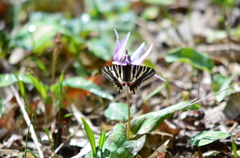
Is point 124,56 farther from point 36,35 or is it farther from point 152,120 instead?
point 36,35

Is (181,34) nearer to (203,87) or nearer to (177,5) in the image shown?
(177,5)

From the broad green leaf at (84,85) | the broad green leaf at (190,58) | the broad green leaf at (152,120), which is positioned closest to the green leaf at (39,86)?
the broad green leaf at (84,85)

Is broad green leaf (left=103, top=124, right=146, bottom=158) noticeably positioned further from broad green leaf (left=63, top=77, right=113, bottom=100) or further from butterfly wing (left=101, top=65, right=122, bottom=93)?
broad green leaf (left=63, top=77, right=113, bottom=100)

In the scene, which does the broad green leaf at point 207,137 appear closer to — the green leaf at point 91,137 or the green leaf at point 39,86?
the green leaf at point 91,137

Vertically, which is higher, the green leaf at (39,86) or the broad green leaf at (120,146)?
the green leaf at (39,86)

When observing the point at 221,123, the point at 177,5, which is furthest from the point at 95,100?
the point at 177,5

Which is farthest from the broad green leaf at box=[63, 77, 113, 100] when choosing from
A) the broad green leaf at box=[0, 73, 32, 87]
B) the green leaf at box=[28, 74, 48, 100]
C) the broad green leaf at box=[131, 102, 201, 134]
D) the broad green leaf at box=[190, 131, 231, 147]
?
the broad green leaf at box=[190, 131, 231, 147]

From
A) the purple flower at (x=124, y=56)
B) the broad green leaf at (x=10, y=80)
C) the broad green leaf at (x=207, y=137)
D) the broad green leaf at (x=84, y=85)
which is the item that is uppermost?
the purple flower at (x=124, y=56)
